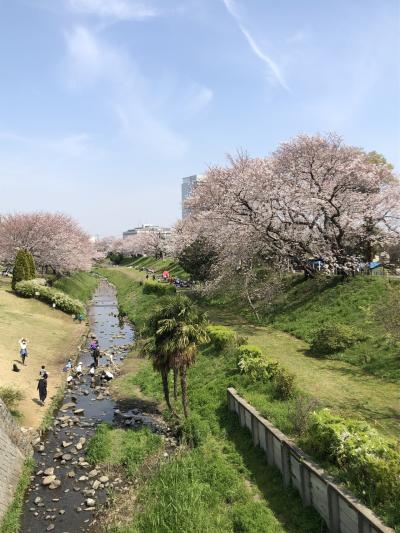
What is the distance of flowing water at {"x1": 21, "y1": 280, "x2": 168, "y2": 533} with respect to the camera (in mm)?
14273

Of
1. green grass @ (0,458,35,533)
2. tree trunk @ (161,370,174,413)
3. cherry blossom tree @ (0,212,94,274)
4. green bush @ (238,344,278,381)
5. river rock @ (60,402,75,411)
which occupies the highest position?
cherry blossom tree @ (0,212,94,274)

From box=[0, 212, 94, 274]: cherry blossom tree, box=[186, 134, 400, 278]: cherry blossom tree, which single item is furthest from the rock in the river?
box=[0, 212, 94, 274]: cherry blossom tree

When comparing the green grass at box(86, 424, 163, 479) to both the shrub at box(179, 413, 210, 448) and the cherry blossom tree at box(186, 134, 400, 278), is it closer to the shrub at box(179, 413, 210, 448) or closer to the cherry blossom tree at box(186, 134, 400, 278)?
the shrub at box(179, 413, 210, 448)

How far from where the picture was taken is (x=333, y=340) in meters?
25.3

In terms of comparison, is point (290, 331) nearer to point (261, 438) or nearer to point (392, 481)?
point (261, 438)

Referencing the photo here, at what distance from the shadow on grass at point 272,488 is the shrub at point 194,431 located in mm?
962

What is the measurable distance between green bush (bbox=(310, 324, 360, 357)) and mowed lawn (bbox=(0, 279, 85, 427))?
16.6 meters

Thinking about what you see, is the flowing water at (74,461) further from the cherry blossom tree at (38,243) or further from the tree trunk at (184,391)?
the cherry blossom tree at (38,243)

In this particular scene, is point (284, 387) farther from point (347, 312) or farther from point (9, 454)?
point (347, 312)

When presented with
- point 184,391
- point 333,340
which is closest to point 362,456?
point 184,391

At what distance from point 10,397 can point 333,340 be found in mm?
18708

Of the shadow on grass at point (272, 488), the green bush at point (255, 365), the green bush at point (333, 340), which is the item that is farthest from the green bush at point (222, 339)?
the shadow on grass at point (272, 488)

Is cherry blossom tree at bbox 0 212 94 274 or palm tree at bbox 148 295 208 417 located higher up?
cherry blossom tree at bbox 0 212 94 274

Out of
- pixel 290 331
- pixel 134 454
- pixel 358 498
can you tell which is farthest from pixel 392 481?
pixel 290 331
